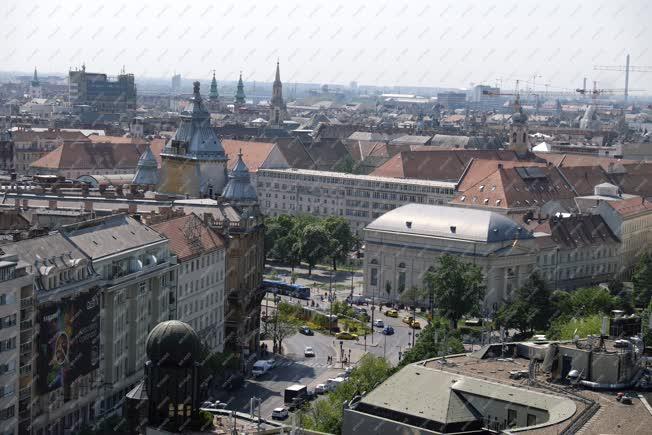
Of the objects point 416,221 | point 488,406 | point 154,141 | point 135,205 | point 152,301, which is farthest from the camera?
point 154,141

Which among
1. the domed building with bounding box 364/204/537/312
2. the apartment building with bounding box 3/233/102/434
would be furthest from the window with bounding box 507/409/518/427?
the domed building with bounding box 364/204/537/312

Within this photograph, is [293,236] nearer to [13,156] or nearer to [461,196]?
[461,196]

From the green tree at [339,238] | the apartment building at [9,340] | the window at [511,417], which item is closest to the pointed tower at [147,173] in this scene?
the green tree at [339,238]

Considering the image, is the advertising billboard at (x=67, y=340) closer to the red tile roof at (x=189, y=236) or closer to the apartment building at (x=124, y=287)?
the apartment building at (x=124, y=287)

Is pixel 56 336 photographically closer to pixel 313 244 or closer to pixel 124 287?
pixel 124 287

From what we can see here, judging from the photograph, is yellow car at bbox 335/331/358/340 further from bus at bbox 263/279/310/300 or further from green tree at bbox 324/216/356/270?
green tree at bbox 324/216/356/270

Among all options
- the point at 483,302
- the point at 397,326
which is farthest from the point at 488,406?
the point at 483,302
